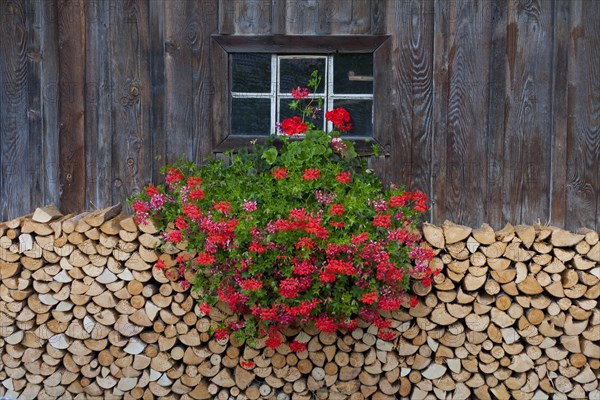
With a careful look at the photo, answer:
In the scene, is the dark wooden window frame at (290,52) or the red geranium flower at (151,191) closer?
the red geranium flower at (151,191)

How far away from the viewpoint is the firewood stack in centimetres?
397

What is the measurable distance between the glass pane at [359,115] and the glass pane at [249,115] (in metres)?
0.45

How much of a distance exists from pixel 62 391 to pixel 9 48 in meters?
2.18

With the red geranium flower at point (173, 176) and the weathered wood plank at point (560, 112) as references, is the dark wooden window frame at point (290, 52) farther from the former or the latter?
the weathered wood plank at point (560, 112)

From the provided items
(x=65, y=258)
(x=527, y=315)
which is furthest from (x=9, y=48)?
(x=527, y=315)

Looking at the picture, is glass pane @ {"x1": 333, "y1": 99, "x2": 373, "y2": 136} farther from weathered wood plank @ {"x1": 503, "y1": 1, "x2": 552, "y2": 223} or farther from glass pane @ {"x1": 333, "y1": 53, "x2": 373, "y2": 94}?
weathered wood plank @ {"x1": 503, "y1": 1, "x2": 552, "y2": 223}

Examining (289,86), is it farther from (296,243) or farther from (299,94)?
(296,243)

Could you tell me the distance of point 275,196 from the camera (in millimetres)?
3924

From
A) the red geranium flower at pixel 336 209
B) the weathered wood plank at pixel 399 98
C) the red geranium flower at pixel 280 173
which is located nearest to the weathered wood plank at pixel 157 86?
the red geranium flower at pixel 280 173

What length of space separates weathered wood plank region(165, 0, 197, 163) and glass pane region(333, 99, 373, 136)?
943mm

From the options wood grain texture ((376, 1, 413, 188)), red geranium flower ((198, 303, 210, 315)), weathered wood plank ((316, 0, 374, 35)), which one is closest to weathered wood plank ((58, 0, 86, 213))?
red geranium flower ((198, 303, 210, 315))

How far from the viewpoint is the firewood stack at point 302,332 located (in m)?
3.97

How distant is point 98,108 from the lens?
455 centimetres

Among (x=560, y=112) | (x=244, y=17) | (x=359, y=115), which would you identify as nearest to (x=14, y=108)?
(x=244, y=17)
